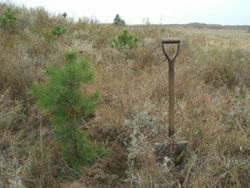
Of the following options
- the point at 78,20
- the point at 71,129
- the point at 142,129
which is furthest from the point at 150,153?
the point at 78,20

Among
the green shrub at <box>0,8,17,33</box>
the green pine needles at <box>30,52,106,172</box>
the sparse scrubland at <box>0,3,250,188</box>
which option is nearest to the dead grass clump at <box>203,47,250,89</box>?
the sparse scrubland at <box>0,3,250,188</box>

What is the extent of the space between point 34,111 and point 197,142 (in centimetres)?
206

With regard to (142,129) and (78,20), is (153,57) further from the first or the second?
(78,20)

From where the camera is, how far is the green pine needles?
5.39 feet

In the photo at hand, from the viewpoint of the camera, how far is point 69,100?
169 cm

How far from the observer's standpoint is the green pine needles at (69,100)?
164 centimetres

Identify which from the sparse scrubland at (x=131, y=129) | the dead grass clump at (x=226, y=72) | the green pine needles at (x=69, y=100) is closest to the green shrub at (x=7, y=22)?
the sparse scrubland at (x=131, y=129)

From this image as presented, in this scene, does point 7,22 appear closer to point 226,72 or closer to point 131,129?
point 131,129

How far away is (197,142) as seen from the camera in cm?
206

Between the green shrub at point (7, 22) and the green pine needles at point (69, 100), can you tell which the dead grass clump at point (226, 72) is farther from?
the green shrub at point (7, 22)

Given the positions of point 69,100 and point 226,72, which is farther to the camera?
point 226,72

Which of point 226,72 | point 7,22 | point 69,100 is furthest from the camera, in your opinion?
point 7,22

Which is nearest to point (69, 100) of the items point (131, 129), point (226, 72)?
point (131, 129)

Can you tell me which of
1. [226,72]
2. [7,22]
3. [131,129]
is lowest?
[131,129]
